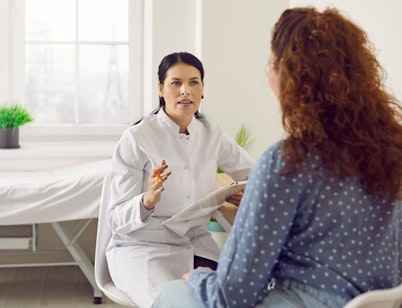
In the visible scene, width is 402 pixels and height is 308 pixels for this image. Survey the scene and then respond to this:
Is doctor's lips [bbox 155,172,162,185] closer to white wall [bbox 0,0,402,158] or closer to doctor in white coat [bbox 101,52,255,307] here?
doctor in white coat [bbox 101,52,255,307]

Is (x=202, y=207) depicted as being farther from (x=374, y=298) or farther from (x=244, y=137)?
(x=244, y=137)

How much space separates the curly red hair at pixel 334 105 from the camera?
1.62 meters

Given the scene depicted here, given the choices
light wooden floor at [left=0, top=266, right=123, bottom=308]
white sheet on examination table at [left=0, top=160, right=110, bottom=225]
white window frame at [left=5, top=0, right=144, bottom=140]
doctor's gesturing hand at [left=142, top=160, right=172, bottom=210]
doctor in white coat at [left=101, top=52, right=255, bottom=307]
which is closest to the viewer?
doctor's gesturing hand at [left=142, top=160, right=172, bottom=210]

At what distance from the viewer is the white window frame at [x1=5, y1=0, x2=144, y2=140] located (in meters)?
4.45

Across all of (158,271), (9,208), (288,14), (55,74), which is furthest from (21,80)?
(288,14)

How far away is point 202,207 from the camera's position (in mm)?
2414

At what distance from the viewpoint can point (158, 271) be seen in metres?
2.45

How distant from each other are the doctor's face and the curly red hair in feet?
3.33

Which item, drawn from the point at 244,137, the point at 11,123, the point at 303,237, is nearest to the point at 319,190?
the point at 303,237

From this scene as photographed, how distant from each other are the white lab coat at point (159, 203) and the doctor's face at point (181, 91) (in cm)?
4

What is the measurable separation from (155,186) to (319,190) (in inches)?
30.2

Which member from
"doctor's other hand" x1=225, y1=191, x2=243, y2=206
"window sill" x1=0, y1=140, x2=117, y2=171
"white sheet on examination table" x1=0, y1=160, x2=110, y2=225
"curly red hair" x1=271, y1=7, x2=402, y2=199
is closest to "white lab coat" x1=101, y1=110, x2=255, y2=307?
"doctor's other hand" x1=225, y1=191, x2=243, y2=206

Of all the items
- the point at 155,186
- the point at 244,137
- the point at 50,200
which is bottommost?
the point at 50,200

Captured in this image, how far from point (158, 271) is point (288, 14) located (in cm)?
100
